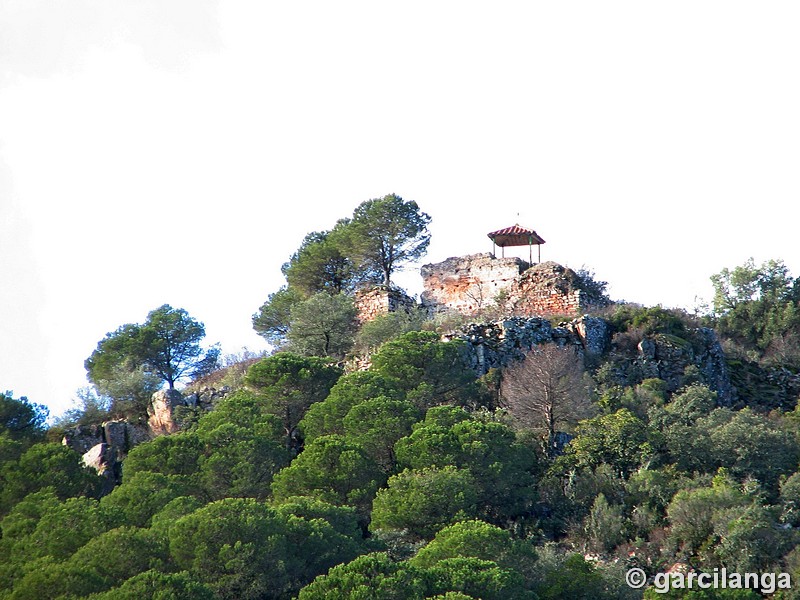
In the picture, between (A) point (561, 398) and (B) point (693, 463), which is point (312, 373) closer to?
(A) point (561, 398)

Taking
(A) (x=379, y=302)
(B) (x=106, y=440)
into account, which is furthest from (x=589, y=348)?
(B) (x=106, y=440)

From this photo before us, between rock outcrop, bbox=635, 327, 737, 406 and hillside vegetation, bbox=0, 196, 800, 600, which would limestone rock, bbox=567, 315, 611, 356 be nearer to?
hillside vegetation, bbox=0, 196, 800, 600

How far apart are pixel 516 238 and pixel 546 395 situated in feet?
42.3

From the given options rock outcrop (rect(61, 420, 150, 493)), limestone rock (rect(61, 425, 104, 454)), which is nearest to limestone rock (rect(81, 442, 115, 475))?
rock outcrop (rect(61, 420, 150, 493))

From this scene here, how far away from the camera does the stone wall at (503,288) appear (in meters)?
46.1

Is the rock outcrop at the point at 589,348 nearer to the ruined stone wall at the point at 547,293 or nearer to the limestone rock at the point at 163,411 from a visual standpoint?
the ruined stone wall at the point at 547,293

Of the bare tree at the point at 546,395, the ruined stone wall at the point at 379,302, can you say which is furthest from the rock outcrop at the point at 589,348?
the ruined stone wall at the point at 379,302

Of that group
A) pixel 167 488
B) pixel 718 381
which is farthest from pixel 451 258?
pixel 167 488

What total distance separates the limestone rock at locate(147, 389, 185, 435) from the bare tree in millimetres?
10508

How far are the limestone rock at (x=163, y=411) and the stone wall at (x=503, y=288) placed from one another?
10.7 meters

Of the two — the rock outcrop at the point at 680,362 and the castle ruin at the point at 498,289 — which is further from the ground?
the castle ruin at the point at 498,289

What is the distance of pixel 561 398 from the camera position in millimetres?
38188

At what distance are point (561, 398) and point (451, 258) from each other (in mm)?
12472

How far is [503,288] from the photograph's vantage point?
4772 cm
